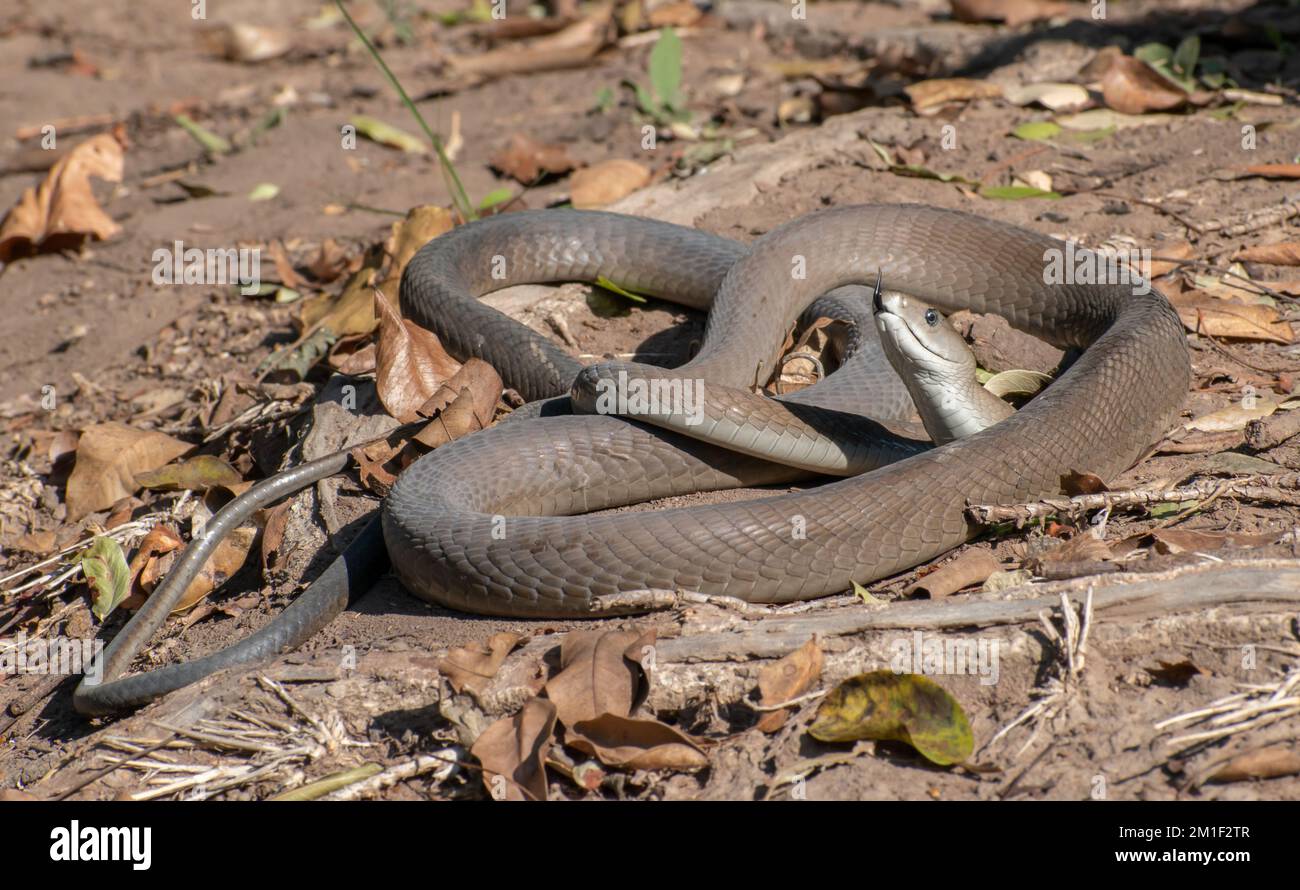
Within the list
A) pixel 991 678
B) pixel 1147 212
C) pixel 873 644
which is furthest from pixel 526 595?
pixel 1147 212

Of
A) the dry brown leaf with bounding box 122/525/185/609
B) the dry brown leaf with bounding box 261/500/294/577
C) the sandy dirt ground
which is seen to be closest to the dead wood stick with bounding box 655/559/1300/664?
the sandy dirt ground

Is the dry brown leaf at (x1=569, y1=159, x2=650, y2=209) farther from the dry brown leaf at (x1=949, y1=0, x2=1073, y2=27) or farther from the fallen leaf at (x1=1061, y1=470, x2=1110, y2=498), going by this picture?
the fallen leaf at (x1=1061, y1=470, x2=1110, y2=498)

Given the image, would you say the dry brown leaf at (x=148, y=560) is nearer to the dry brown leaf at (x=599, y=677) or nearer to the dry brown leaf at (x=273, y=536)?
the dry brown leaf at (x=273, y=536)

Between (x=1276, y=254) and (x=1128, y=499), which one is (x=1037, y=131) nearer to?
(x=1276, y=254)

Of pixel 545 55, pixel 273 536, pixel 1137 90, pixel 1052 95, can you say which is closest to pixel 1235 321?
pixel 1137 90

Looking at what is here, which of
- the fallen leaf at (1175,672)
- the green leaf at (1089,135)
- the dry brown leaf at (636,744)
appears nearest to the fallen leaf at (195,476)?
the dry brown leaf at (636,744)

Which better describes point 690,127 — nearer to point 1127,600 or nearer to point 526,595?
point 526,595
